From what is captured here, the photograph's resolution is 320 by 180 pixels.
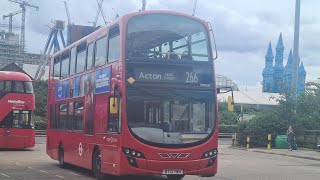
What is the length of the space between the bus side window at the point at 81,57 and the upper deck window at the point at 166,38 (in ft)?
12.3

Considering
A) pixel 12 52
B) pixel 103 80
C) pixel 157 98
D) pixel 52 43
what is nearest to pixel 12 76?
pixel 103 80

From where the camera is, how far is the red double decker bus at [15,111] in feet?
86.6

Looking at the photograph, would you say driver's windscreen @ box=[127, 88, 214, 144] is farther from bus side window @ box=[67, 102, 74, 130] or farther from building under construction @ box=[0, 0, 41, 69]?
building under construction @ box=[0, 0, 41, 69]

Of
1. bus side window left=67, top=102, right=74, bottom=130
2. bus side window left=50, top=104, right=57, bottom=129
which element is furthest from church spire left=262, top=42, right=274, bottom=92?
bus side window left=67, top=102, right=74, bottom=130

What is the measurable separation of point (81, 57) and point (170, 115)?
5.21 meters

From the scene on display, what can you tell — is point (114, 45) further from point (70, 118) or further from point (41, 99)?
point (41, 99)

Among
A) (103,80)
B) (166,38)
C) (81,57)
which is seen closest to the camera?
(166,38)

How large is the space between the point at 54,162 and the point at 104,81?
331 inches

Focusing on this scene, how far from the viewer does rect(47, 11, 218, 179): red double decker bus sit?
39.5ft

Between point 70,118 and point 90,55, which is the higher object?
point 90,55

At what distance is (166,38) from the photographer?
42.3 feet

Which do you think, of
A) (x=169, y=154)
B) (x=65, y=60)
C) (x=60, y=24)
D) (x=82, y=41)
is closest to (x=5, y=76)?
(x=65, y=60)

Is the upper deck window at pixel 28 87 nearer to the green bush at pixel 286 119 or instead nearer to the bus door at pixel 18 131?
the bus door at pixel 18 131

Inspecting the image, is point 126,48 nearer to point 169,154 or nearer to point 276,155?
point 169,154
